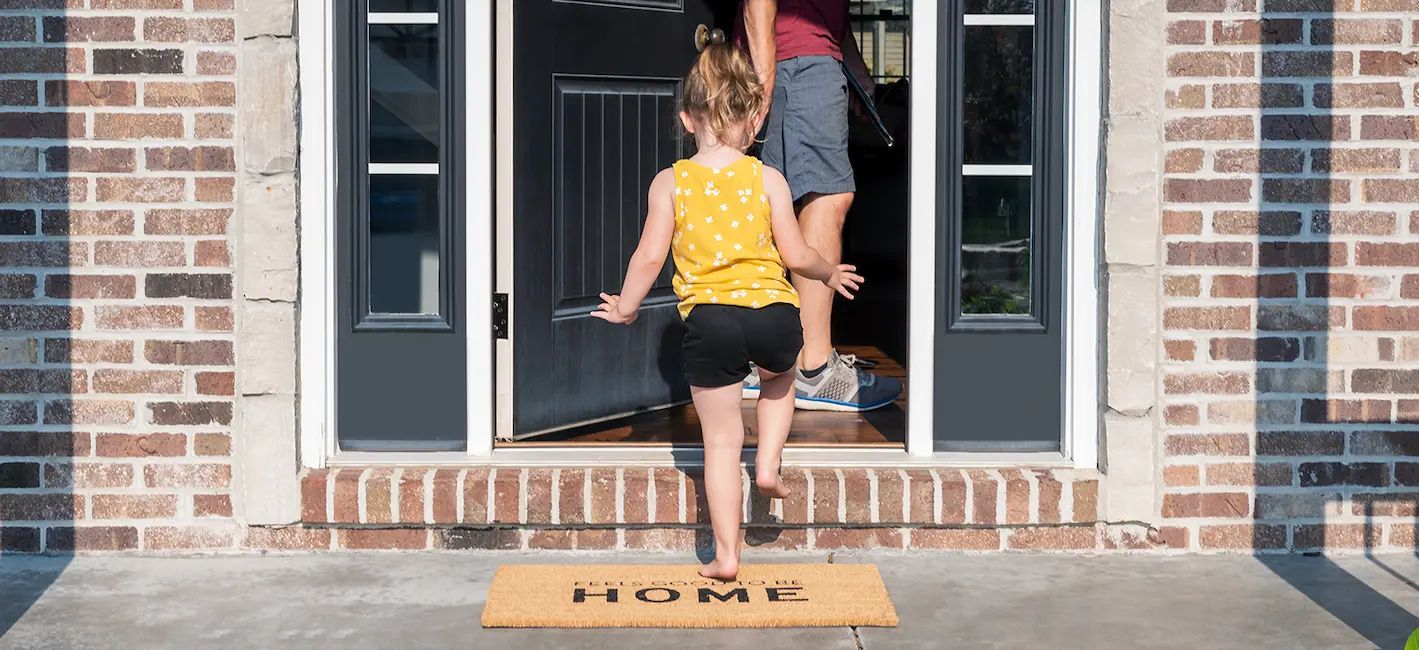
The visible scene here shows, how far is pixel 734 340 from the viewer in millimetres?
3742

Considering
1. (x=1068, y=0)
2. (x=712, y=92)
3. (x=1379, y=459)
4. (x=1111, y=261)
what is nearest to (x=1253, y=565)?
(x=1379, y=459)

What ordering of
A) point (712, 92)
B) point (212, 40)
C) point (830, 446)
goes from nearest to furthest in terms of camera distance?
1. point (712, 92)
2. point (212, 40)
3. point (830, 446)

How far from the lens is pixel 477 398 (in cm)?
437

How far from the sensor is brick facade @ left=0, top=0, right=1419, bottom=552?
414 centimetres

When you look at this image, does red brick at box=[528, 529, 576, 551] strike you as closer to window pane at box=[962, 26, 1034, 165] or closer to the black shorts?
the black shorts

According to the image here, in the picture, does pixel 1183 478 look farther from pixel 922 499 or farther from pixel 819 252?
pixel 819 252

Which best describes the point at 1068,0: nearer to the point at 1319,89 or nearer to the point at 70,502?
the point at 1319,89

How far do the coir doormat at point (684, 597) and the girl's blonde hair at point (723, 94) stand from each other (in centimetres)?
108

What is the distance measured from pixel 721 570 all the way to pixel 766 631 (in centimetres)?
Answer: 36

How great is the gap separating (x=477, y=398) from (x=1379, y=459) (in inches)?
96.5

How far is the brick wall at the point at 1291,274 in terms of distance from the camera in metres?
4.15

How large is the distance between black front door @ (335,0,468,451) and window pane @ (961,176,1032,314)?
1.40 metres

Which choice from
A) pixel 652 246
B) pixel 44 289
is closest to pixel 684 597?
pixel 652 246

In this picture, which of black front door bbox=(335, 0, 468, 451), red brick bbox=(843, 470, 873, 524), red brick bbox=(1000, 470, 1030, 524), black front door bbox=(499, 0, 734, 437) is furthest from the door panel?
red brick bbox=(1000, 470, 1030, 524)
